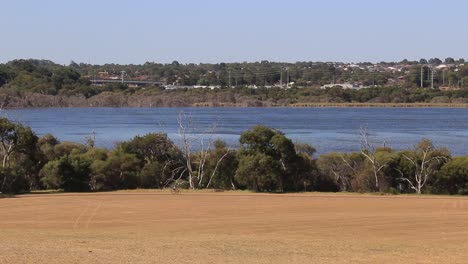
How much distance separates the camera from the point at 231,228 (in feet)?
105

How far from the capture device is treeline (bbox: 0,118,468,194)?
4772cm

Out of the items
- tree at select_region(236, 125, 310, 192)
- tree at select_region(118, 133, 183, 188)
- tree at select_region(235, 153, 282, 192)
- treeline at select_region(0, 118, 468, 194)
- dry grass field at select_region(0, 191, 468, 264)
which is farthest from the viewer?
tree at select_region(118, 133, 183, 188)

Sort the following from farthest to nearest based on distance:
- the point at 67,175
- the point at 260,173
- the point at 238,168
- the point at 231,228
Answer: the point at 238,168 → the point at 67,175 → the point at 260,173 → the point at 231,228

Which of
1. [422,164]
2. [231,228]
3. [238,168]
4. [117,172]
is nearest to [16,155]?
[117,172]

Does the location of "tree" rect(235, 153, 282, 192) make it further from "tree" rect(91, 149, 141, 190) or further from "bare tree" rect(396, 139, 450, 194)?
"bare tree" rect(396, 139, 450, 194)

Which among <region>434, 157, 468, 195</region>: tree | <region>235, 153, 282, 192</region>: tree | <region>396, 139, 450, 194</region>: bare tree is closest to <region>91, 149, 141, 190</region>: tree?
<region>235, 153, 282, 192</region>: tree

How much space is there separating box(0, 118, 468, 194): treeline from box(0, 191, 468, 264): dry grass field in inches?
119

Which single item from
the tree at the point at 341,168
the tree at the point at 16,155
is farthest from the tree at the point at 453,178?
the tree at the point at 16,155

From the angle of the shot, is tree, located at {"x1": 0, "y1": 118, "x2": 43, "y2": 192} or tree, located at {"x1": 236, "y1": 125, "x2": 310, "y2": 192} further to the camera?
tree, located at {"x1": 236, "y1": 125, "x2": 310, "y2": 192}

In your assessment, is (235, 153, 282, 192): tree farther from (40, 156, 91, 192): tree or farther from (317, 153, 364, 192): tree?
(40, 156, 91, 192): tree

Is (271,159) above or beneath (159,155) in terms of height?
above

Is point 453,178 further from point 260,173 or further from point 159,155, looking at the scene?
point 159,155

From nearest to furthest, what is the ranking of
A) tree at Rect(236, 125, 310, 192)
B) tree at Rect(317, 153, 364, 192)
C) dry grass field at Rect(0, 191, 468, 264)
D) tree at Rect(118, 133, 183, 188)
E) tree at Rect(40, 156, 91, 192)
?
dry grass field at Rect(0, 191, 468, 264)
tree at Rect(236, 125, 310, 192)
tree at Rect(40, 156, 91, 192)
tree at Rect(317, 153, 364, 192)
tree at Rect(118, 133, 183, 188)

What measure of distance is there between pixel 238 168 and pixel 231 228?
56.6 ft
